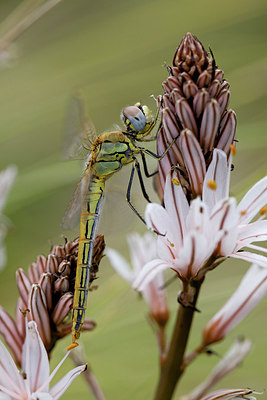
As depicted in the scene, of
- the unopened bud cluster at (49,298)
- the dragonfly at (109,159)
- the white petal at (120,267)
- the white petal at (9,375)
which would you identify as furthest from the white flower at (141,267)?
the white petal at (9,375)

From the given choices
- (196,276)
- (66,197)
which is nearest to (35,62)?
(66,197)

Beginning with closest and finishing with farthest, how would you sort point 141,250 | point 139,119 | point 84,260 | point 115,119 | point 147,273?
1. point 147,273
2. point 84,260
3. point 139,119
4. point 141,250
5. point 115,119

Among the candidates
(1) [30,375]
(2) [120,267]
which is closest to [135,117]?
(2) [120,267]

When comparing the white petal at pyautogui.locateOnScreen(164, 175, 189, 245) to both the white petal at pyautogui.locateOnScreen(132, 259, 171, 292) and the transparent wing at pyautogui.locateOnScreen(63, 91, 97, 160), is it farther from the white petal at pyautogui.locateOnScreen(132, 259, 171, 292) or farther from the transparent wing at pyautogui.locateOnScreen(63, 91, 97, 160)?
the transparent wing at pyautogui.locateOnScreen(63, 91, 97, 160)

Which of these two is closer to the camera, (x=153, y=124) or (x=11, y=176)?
(x=153, y=124)

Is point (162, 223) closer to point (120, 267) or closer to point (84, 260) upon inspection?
point (84, 260)

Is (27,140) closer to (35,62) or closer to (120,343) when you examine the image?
(35,62)
